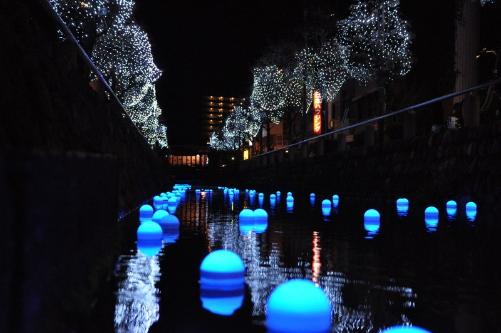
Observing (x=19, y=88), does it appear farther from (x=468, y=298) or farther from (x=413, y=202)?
(x=413, y=202)

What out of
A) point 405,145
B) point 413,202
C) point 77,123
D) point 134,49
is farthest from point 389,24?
point 77,123

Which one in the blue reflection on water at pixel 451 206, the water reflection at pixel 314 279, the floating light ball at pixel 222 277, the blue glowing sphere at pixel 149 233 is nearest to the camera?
the water reflection at pixel 314 279

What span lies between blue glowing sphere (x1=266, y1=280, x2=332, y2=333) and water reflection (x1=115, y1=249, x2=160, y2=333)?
660mm

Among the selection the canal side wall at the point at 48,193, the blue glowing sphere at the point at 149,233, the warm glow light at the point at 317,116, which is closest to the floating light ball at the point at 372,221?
the blue glowing sphere at the point at 149,233

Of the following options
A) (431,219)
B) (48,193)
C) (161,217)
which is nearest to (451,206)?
(431,219)

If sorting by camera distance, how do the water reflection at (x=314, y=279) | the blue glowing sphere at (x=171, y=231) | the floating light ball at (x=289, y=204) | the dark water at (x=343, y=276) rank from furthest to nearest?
the floating light ball at (x=289, y=204) → the blue glowing sphere at (x=171, y=231) → the water reflection at (x=314, y=279) → the dark water at (x=343, y=276)

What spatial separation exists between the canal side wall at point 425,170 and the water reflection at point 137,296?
7644 mm

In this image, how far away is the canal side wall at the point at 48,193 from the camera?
84.0 inches

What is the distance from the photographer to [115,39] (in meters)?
30.8

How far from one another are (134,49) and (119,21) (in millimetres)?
4876

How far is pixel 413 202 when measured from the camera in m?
14.8

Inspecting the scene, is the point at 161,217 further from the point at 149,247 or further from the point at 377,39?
the point at 377,39

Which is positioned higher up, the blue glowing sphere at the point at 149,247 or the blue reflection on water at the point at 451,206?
the blue reflection on water at the point at 451,206

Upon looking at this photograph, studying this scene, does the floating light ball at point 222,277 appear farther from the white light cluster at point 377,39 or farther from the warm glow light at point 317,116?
the warm glow light at point 317,116
